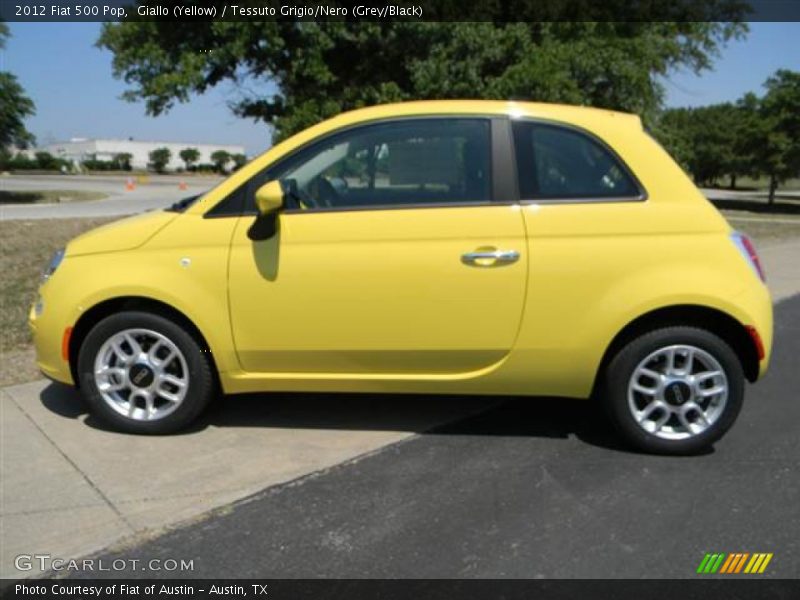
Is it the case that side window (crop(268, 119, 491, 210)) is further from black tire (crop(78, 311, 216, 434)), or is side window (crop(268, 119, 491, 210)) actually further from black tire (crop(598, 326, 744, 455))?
black tire (crop(598, 326, 744, 455))

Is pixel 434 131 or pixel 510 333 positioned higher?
pixel 434 131

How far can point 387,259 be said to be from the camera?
337 centimetres

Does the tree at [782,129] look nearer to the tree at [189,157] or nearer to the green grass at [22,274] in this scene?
the green grass at [22,274]

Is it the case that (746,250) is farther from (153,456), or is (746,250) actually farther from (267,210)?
(153,456)

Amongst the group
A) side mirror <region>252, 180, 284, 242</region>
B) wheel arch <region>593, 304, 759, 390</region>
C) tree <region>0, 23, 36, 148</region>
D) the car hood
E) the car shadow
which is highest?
tree <region>0, 23, 36, 148</region>

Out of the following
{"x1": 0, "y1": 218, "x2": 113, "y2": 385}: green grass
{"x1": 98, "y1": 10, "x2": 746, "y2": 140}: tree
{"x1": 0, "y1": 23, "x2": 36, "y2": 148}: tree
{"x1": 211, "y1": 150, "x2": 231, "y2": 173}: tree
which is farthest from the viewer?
{"x1": 211, "y1": 150, "x2": 231, "y2": 173}: tree

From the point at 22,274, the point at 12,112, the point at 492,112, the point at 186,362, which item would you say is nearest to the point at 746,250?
the point at 492,112

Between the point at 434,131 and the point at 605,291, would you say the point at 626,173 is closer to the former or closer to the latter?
the point at 605,291

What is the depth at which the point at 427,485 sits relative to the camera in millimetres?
3217

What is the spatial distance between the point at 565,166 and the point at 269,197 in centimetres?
152

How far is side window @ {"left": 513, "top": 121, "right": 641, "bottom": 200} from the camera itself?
3387 millimetres

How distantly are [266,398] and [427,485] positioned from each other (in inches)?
61.4

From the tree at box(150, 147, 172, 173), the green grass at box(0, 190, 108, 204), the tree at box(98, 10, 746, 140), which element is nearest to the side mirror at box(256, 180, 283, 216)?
the tree at box(98, 10, 746, 140)
